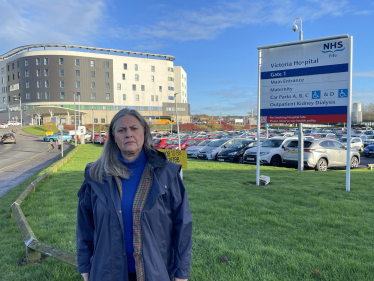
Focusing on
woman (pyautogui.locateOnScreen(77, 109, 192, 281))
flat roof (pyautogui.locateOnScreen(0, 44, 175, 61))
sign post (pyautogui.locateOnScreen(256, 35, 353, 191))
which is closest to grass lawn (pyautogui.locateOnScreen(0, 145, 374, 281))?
woman (pyautogui.locateOnScreen(77, 109, 192, 281))

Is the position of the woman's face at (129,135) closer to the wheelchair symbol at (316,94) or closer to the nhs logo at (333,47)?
the wheelchair symbol at (316,94)

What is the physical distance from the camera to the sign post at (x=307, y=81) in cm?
905

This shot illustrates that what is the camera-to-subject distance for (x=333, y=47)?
30.0ft

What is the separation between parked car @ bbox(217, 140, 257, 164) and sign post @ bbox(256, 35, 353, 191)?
7.28 meters

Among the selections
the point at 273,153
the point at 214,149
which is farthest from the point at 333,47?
the point at 214,149

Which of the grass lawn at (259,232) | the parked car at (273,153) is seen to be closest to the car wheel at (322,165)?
the parked car at (273,153)

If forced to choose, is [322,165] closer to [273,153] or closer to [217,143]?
[273,153]

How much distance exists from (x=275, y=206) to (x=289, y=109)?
4.67 meters

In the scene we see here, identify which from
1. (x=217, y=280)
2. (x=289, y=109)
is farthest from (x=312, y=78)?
(x=217, y=280)

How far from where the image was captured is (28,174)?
47.8ft

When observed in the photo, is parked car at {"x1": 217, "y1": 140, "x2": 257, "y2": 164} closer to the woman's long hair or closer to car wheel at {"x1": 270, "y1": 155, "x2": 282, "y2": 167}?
car wheel at {"x1": 270, "y1": 155, "x2": 282, "y2": 167}

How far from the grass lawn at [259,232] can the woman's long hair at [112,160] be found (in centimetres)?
200

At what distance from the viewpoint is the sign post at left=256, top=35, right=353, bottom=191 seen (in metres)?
9.05

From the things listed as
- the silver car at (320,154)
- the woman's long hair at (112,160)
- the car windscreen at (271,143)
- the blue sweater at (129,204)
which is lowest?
the silver car at (320,154)
